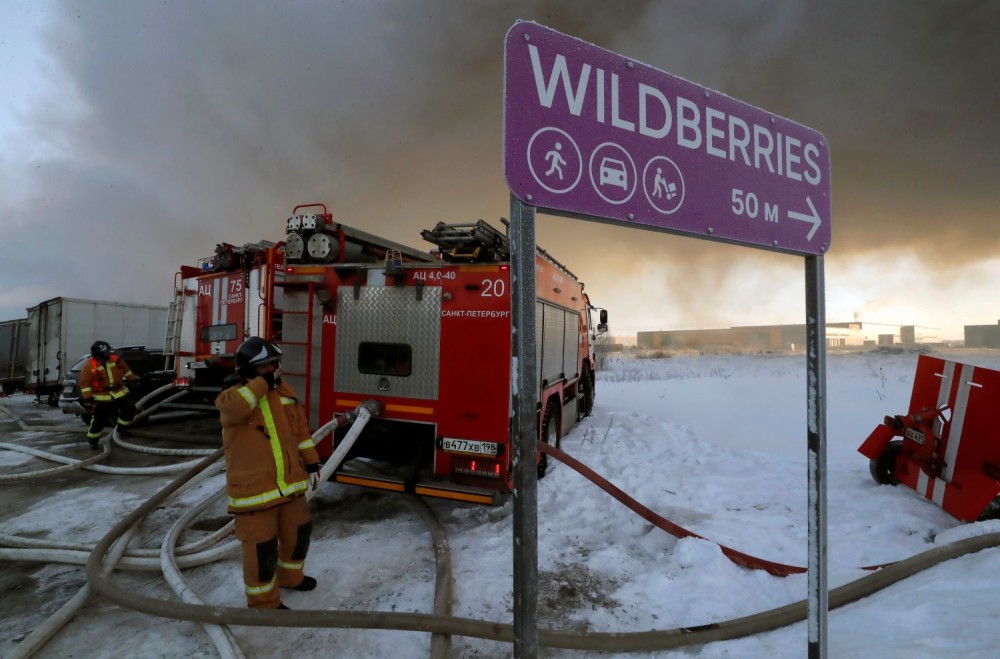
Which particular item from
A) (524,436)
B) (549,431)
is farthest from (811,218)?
(549,431)

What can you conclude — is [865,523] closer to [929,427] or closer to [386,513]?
[929,427]

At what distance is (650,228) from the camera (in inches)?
59.7

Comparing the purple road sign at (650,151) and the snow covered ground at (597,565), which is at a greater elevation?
the purple road sign at (650,151)

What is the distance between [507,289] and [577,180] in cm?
328

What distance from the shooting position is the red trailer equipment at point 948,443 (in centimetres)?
415

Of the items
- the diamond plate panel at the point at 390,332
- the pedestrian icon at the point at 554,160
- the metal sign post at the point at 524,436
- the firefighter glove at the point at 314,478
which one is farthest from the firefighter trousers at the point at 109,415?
the pedestrian icon at the point at 554,160

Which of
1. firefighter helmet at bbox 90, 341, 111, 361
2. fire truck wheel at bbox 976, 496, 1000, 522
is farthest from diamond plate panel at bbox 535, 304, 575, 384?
firefighter helmet at bbox 90, 341, 111, 361

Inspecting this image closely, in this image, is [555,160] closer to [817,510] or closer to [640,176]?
[640,176]

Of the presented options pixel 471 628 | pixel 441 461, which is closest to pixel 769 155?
pixel 471 628

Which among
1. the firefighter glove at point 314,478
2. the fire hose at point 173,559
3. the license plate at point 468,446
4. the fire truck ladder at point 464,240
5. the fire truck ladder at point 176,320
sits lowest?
the fire hose at point 173,559

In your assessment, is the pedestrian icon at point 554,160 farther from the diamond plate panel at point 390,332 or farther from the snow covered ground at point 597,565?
the diamond plate panel at point 390,332

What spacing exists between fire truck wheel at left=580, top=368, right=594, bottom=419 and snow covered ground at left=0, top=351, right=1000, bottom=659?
127 inches

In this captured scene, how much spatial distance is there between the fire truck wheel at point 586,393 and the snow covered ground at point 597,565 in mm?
3218

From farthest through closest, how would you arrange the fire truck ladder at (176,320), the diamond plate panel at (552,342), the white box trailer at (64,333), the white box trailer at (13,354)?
the white box trailer at (13,354) → the white box trailer at (64,333) → the fire truck ladder at (176,320) → the diamond plate panel at (552,342)
